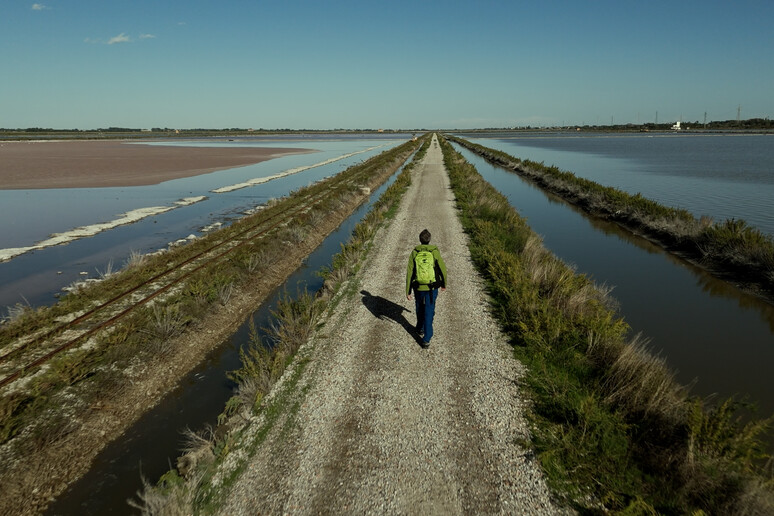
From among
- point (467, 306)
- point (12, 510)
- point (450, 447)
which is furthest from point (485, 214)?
point (12, 510)

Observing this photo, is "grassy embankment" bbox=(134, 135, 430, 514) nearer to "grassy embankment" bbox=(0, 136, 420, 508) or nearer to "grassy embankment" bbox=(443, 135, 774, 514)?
"grassy embankment" bbox=(0, 136, 420, 508)

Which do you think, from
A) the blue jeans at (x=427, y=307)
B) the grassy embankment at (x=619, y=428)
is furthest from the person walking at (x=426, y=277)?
the grassy embankment at (x=619, y=428)

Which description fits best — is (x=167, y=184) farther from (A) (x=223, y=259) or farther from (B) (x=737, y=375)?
(B) (x=737, y=375)

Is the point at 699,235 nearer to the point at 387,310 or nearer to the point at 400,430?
the point at 387,310

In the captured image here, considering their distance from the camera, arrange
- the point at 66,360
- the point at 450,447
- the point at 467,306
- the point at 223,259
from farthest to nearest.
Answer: the point at 223,259 → the point at 467,306 → the point at 66,360 → the point at 450,447

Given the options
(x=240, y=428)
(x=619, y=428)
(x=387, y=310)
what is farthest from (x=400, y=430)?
(x=387, y=310)

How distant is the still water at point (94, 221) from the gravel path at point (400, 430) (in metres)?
11.7

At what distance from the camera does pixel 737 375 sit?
8.27 metres

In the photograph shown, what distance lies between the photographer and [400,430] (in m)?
6.23

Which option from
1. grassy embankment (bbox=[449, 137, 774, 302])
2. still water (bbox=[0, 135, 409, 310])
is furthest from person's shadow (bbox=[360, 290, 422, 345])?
grassy embankment (bbox=[449, 137, 774, 302])

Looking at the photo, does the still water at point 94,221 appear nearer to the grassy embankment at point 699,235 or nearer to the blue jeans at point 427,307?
the blue jeans at point 427,307

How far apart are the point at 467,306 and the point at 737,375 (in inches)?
243

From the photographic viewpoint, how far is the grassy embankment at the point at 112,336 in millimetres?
6738

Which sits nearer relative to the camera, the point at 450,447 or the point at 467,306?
the point at 450,447
